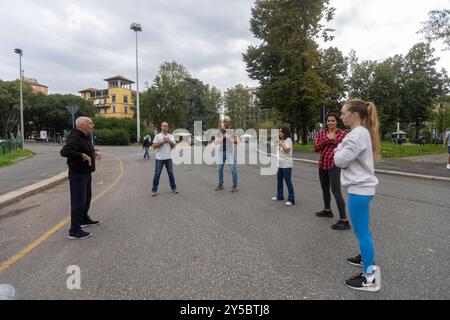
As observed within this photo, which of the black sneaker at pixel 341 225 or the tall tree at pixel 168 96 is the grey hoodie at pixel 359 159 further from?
the tall tree at pixel 168 96

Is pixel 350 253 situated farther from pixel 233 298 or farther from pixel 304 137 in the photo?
pixel 304 137

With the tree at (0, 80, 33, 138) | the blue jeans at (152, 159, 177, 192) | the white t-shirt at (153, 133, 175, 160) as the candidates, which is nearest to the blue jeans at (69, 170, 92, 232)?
the blue jeans at (152, 159, 177, 192)

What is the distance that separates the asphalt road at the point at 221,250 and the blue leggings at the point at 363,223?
32 centimetres

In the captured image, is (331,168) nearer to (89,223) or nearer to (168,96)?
(89,223)

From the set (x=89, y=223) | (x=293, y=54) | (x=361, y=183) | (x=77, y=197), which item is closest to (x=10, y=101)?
(x=293, y=54)

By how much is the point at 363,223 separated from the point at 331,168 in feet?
7.62

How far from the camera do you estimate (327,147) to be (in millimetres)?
5145

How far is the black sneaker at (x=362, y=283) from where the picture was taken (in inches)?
110

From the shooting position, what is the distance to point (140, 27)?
4100cm

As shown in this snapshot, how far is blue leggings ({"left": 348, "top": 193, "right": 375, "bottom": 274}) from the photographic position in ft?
9.29

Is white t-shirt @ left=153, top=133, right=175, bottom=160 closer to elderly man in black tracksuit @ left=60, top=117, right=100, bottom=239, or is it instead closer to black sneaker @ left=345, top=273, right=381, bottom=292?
elderly man in black tracksuit @ left=60, top=117, right=100, bottom=239

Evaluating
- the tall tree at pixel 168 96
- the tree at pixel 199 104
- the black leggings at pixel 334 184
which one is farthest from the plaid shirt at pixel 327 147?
the tree at pixel 199 104

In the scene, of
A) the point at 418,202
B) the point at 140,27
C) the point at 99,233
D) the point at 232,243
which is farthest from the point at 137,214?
the point at 140,27

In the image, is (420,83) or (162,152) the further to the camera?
(420,83)
